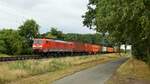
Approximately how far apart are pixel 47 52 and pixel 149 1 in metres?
42.7

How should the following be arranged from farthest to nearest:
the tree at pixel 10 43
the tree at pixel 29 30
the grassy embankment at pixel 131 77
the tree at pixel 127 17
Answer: the tree at pixel 29 30 → the tree at pixel 10 43 → the grassy embankment at pixel 131 77 → the tree at pixel 127 17

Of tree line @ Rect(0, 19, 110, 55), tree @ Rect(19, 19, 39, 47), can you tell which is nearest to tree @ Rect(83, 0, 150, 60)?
tree line @ Rect(0, 19, 110, 55)

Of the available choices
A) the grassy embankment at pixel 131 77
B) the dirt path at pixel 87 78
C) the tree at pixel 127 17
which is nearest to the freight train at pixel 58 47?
the grassy embankment at pixel 131 77

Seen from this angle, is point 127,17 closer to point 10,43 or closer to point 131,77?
point 131,77

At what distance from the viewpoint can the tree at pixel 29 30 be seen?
101375 millimetres

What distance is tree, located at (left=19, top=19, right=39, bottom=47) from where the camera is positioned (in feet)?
333

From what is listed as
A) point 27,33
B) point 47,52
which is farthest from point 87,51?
point 47,52

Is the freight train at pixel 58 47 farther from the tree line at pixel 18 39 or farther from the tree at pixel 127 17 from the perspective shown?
the tree at pixel 127 17

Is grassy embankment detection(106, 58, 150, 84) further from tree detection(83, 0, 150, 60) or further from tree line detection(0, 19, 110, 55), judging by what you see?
tree line detection(0, 19, 110, 55)

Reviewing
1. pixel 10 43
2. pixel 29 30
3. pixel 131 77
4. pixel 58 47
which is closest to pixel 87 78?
pixel 131 77

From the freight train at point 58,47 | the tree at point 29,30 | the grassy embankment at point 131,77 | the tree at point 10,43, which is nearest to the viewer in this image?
the grassy embankment at point 131,77

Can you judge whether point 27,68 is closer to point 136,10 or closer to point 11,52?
point 136,10

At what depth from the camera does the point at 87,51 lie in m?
90.2

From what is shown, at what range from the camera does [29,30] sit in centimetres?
10256
